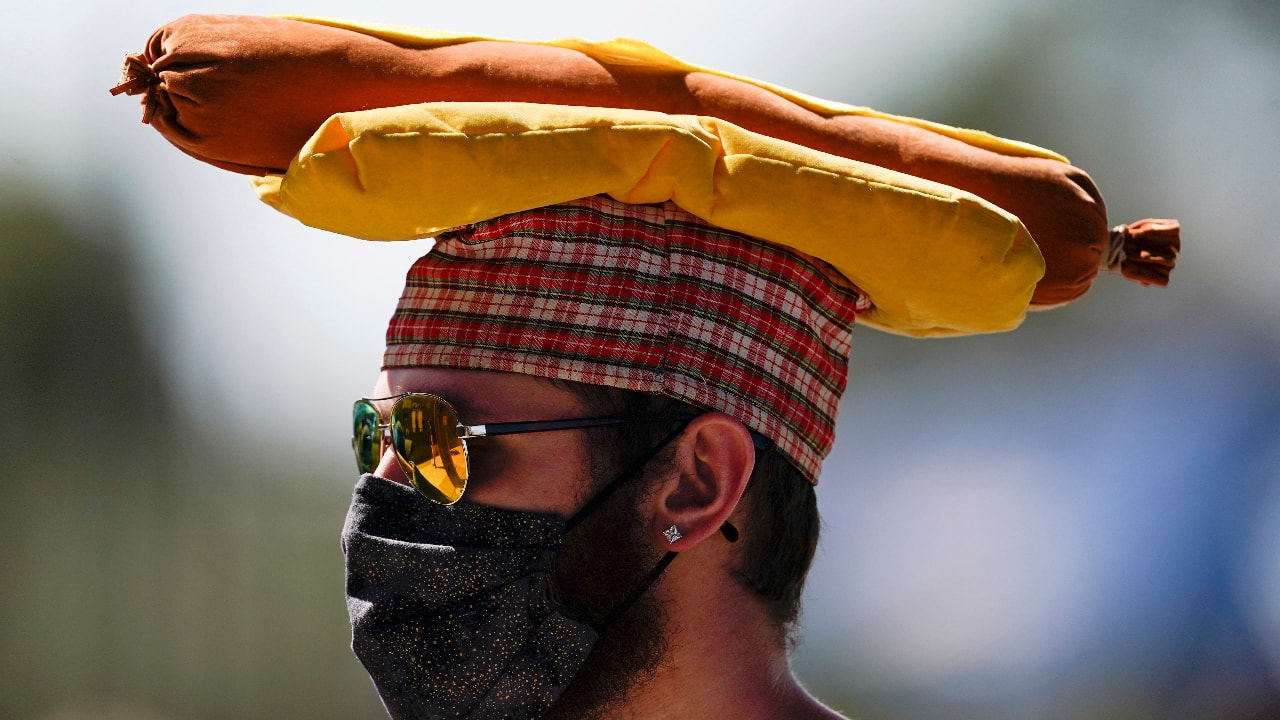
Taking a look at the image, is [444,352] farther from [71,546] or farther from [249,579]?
[71,546]

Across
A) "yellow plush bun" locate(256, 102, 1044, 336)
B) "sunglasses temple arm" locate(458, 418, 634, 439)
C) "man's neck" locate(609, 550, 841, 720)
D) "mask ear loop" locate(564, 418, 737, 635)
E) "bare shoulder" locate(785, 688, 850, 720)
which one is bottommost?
"bare shoulder" locate(785, 688, 850, 720)

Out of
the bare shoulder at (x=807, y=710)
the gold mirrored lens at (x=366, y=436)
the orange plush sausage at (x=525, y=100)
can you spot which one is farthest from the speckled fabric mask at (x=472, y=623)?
the orange plush sausage at (x=525, y=100)

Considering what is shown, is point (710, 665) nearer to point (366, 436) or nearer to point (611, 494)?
point (611, 494)

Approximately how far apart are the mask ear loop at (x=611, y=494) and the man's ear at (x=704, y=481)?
0.07 feet

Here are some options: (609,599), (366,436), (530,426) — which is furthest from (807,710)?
(366,436)

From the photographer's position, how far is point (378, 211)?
215cm

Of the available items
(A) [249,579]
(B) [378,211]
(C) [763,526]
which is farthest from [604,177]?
(A) [249,579]

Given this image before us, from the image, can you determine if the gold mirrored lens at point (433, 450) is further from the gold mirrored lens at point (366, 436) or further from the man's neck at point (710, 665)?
the man's neck at point (710, 665)

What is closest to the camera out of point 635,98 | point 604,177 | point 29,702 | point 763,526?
point 604,177

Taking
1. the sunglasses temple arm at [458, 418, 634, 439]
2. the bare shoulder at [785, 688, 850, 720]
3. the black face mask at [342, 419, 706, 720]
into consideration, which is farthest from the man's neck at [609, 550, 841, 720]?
the sunglasses temple arm at [458, 418, 634, 439]

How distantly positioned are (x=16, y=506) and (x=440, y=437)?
30.1 ft

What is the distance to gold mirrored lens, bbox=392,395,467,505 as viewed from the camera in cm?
231

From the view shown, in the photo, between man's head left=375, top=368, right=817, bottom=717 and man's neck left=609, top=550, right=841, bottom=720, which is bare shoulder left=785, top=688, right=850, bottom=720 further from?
man's head left=375, top=368, right=817, bottom=717

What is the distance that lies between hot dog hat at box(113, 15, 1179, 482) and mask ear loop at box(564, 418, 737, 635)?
13cm
